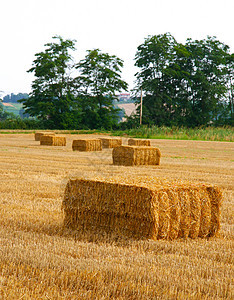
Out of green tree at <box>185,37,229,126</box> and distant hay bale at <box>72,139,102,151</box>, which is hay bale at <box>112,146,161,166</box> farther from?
green tree at <box>185,37,229,126</box>

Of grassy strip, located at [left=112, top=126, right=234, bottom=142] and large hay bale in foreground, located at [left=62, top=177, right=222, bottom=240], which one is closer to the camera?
Result: large hay bale in foreground, located at [left=62, top=177, right=222, bottom=240]

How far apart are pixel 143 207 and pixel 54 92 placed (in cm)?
5065

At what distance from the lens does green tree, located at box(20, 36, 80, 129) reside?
172 ft

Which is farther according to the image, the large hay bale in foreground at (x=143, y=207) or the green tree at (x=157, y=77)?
the green tree at (x=157, y=77)

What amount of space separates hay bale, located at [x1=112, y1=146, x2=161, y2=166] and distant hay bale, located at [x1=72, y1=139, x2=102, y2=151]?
18.8 feet

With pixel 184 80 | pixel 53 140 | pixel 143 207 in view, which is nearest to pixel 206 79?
pixel 184 80

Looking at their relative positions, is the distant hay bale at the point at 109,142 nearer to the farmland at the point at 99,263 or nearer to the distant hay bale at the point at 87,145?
the distant hay bale at the point at 87,145

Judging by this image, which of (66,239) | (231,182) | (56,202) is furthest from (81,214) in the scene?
(231,182)

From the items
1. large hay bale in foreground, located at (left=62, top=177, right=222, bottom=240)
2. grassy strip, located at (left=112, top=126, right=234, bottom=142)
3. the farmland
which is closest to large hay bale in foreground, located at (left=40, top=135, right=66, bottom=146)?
grassy strip, located at (left=112, top=126, right=234, bottom=142)

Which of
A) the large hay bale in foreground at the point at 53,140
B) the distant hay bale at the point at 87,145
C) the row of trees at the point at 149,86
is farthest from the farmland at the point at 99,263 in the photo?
the row of trees at the point at 149,86

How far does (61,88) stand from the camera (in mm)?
55125

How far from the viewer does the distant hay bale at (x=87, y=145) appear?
826 inches

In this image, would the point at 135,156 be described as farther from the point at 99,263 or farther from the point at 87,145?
the point at 99,263

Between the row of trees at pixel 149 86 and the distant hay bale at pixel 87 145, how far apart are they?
99.0ft
